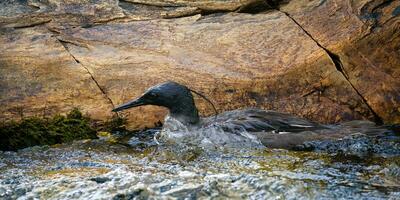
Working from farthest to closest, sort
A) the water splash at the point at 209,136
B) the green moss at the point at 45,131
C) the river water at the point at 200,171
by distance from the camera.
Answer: the green moss at the point at 45,131 → the water splash at the point at 209,136 → the river water at the point at 200,171

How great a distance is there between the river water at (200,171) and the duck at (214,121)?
32 cm

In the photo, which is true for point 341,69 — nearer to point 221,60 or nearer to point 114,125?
point 221,60

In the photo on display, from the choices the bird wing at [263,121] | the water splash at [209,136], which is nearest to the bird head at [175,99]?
the water splash at [209,136]

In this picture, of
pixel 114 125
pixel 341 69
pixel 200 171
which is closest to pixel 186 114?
pixel 114 125

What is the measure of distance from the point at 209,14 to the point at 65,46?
1.72 metres

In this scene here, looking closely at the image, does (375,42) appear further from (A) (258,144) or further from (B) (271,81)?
(A) (258,144)

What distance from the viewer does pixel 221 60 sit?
27.3ft

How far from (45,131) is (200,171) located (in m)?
2.40

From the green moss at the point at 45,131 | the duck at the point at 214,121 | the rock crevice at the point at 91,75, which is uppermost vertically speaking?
the rock crevice at the point at 91,75

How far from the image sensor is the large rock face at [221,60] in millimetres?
7996

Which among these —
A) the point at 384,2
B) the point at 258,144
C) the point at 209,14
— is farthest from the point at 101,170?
the point at 384,2

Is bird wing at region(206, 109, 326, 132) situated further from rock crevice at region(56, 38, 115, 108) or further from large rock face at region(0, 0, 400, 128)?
rock crevice at region(56, 38, 115, 108)

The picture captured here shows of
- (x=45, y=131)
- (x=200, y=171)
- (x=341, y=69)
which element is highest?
(x=341, y=69)

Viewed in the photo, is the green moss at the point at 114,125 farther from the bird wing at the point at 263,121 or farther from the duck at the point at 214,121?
the bird wing at the point at 263,121
